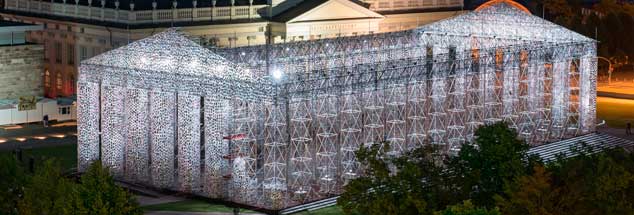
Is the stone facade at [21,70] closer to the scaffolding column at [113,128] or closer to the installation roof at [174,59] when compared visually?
the scaffolding column at [113,128]

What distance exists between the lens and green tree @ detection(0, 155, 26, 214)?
69625 mm

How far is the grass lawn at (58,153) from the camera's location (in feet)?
304

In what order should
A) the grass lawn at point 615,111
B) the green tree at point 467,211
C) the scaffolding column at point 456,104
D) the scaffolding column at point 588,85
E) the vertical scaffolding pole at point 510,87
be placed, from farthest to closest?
the grass lawn at point 615,111
the scaffolding column at point 588,85
the vertical scaffolding pole at point 510,87
the scaffolding column at point 456,104
the green tree at point 467,211

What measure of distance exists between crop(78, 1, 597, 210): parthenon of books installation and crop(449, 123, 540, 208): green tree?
9433 millimetres

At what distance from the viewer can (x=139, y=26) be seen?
118 meters

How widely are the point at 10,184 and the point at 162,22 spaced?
4974 cm

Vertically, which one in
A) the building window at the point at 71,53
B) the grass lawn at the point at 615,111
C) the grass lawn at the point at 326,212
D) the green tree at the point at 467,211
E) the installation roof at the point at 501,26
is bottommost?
the grass lawn at the point at 326,212

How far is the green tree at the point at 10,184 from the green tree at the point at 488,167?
1797cm

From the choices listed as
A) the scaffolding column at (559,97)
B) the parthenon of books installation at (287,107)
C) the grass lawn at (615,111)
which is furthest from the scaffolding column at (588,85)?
the grass lawn at (615,111)

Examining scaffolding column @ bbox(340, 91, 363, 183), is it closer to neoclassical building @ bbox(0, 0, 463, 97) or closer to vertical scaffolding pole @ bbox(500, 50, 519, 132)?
vertical scaffolding pole @ bbox(500, 50, 519, 132)

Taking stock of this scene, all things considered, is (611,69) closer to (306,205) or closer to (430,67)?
(430,67)

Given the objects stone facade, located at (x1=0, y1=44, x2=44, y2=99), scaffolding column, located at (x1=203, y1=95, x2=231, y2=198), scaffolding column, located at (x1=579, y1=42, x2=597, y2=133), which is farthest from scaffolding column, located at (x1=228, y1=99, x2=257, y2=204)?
stone facade, located at (x1=0, y1=44, x2=44, y2=99)

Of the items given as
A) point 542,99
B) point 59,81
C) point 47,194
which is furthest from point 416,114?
point 59,81

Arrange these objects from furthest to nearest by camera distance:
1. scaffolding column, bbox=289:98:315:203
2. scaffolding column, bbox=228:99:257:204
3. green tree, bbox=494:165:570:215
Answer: scaffolding column, bbox=289:98:315:203 < scaffolding column, bbox=228:99:257:204 < green tree, bbox=494:165:570:215
